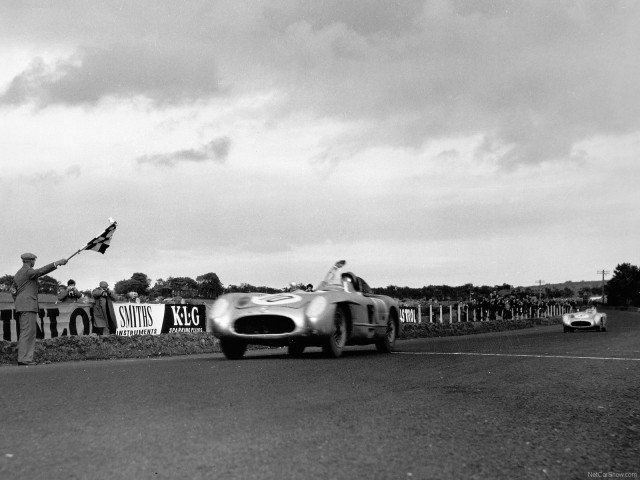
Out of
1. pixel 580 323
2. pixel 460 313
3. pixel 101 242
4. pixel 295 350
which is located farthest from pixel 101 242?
pixel 460 313

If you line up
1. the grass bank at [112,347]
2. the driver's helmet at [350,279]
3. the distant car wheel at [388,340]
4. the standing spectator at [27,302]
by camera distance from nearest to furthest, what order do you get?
the standing spectator at [27,302]
the driver's helmet at [350,279]
the distant car wheel at [388,340]
the grass bank at [112,347]

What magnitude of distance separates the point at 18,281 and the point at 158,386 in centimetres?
667

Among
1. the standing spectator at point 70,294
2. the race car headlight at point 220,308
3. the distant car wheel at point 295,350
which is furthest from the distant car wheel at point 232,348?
the standing spectator at point 70,294

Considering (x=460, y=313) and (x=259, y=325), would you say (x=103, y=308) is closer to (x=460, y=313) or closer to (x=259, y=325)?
(x=259, y=325)

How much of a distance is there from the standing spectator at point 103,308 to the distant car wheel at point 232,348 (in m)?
6.34

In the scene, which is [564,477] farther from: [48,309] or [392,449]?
[48,309]

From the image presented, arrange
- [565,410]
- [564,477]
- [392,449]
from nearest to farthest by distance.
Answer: [564,477]
[392,449]
[565,410]

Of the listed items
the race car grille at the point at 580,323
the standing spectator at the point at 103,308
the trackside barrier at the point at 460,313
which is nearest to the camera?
the standing spectator at the point at 103,308

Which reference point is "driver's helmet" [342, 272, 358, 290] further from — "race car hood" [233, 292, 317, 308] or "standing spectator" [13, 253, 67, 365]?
"standing spectator" [13, 253, 67, 365]

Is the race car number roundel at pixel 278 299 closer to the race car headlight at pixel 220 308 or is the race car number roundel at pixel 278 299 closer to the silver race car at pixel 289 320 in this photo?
the silver race car at pixel 289 320

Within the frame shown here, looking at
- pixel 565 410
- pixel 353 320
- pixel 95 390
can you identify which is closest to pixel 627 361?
pixel 353 320

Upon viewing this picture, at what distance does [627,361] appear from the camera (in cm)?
1074

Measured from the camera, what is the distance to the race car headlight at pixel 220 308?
38.2 feet

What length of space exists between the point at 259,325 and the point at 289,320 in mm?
450
